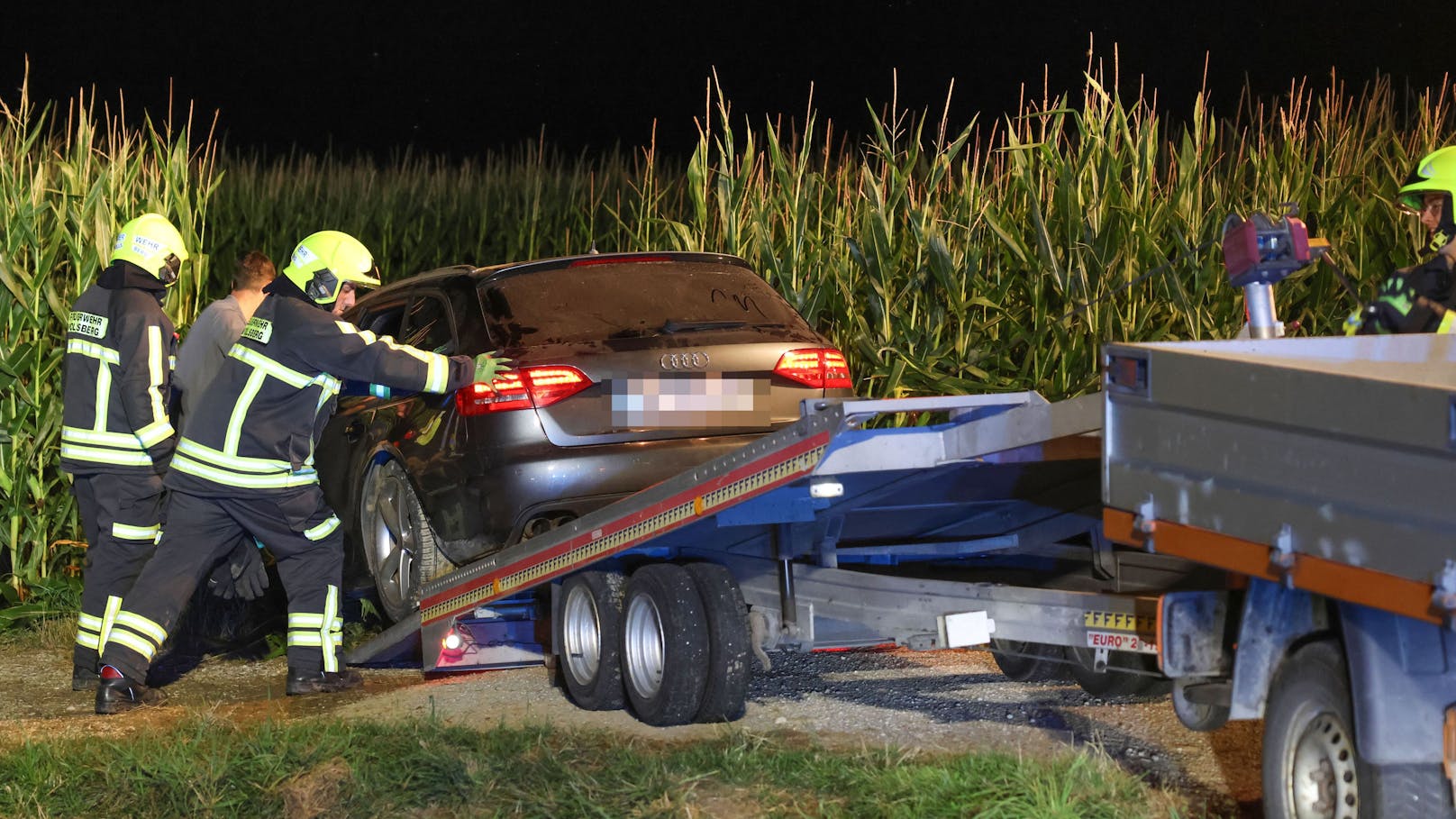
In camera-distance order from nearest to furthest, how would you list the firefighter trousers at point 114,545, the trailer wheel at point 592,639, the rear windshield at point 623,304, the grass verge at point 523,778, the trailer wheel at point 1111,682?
the grass verge at point 523,778 < the trailer wheel at point 1111,682 < the trailer wheel at point 592,639 < the rear windshield at point 623,304 < the firefighter trousers at point 114,545

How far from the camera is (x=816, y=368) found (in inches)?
263

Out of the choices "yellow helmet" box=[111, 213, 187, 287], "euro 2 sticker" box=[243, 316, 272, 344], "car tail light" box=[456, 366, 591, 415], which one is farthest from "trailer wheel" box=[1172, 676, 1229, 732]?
"yellow helmet" box=[111, 213, 187, 287]

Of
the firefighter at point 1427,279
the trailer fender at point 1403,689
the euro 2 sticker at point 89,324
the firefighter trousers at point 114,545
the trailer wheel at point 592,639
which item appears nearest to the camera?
the trailer fender at point 1403,689

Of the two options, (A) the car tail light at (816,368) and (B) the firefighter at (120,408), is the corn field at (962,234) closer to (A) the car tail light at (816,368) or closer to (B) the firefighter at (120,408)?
(A) the car tail light at (816,368)

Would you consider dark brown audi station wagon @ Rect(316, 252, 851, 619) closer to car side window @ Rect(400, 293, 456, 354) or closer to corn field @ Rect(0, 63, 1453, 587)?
car side window @ Rect(400, 293, 456, 354)

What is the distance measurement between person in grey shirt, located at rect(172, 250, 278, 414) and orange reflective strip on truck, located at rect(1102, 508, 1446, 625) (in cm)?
490

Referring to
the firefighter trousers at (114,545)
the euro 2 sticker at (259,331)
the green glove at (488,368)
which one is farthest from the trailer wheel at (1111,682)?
the firefighter trousers at (114,545)

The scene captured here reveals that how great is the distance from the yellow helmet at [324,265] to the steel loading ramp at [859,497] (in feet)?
4.06

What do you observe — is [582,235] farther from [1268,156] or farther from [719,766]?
[719,766]

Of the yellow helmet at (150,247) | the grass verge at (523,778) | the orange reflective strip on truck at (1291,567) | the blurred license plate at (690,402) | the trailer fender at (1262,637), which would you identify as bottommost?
the grass verge at (523,778)

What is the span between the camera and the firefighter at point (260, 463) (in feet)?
21.7

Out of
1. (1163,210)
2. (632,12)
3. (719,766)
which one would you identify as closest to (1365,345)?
(719,766)

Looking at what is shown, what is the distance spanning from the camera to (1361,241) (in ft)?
24.7

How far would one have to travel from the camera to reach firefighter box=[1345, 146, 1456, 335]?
16.2 ft
